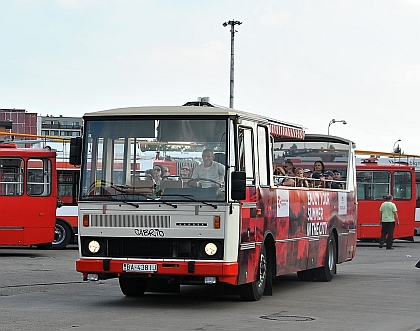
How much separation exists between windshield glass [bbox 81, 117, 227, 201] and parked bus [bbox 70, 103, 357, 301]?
1 centimetres

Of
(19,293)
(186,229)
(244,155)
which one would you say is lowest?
(19,293)

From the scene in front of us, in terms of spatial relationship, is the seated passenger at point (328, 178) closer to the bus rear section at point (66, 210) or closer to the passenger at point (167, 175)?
the passenger at point (167, 175)

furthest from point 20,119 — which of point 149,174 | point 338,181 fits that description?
point 149,174

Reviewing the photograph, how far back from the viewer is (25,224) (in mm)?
25844

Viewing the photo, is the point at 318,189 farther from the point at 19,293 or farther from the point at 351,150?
the point at 19,293

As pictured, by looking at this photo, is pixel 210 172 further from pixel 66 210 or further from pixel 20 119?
pixel 20 119

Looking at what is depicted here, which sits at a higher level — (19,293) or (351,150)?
(351,150)

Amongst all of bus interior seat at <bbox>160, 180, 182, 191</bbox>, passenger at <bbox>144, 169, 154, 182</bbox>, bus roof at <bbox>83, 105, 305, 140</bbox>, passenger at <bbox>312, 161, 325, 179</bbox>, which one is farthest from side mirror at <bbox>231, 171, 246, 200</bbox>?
passenger at <bbox>312, 161, 325, 179</bbox>

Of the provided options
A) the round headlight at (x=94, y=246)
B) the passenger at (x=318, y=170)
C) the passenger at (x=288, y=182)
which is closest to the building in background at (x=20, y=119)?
the passenger at (x=318, y=170)

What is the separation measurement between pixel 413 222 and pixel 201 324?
25436 mm

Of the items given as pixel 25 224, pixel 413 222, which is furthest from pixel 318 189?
pixel 413 222

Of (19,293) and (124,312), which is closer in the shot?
(124,312)

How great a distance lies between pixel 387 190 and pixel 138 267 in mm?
23892

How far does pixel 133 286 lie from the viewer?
606 inches
